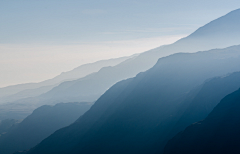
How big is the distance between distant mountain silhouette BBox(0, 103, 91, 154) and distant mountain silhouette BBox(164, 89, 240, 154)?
9590cm

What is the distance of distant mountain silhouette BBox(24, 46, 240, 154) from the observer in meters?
67.5

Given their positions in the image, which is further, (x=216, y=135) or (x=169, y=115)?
(x=169, y=115)

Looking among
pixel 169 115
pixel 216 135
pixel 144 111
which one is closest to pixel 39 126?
pixel 144 111

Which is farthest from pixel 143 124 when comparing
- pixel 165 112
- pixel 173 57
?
pixel 173 57

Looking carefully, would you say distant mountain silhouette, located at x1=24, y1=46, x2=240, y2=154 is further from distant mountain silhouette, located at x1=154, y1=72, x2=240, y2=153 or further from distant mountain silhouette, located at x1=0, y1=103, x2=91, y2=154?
distant mountain silhouette, located at x1=0, y1=103, x2=91, y2=154

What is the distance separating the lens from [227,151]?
34438 mm

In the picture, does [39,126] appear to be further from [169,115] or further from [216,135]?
[216,135]

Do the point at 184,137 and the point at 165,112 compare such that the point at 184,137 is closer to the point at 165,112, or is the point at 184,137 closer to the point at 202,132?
the point at 202,132

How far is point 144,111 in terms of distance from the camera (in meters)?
78.5

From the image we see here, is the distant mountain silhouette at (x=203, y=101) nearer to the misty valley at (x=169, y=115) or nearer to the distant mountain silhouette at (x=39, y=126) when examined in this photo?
the misty valley at (x=169, y=115)

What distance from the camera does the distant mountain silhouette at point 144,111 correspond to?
6750cm

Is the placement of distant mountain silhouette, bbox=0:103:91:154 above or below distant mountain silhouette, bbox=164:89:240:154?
above

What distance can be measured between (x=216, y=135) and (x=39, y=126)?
119749 mm

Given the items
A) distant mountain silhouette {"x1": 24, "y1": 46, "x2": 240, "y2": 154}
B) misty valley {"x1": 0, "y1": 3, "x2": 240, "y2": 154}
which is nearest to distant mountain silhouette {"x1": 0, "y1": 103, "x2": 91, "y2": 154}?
misty valley {"x1": 0, "y1": 3, "x2": 240, "y2": 154}
